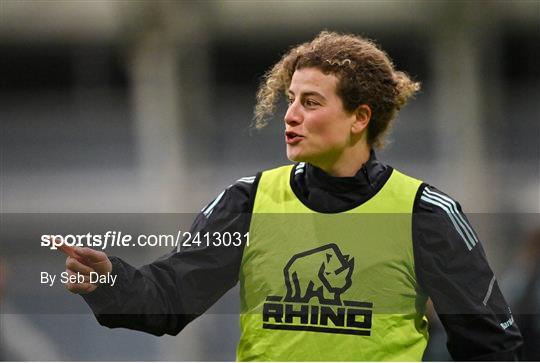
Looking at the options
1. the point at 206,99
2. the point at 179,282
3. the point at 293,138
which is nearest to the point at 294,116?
the point at 293,138

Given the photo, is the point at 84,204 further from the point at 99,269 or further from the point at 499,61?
the point at 499,61

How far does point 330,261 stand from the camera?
1.93 m

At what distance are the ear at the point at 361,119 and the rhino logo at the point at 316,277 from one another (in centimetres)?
28

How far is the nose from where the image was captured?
1926 millimetres

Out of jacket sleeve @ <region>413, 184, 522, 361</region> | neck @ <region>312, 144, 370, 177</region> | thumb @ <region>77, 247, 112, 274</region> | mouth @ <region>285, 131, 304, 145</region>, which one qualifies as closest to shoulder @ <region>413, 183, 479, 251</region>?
jacket sleeve @ <region>413, 184, 522, 361</region>

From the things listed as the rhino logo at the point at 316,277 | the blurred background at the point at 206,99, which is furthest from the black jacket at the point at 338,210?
the blurred background at the point at 206,99

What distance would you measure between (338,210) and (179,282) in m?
0.37

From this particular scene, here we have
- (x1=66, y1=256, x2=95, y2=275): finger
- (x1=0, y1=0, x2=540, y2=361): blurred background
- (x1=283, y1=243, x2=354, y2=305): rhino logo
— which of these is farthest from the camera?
(x1=0, y1=0, x2=540, y2=361): blurred background

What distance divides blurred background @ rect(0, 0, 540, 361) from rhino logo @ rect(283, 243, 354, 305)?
70 cm

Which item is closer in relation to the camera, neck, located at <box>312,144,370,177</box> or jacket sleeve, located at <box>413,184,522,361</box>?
jacket sleeve, located at <box>413,184,522,361</box>

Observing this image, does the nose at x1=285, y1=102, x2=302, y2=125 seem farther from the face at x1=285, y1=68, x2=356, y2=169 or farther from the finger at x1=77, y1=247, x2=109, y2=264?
the finger at x1=77, y1=247, x2=109, y2=264

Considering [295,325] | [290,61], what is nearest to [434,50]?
[290,61]

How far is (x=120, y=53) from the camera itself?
276 cm

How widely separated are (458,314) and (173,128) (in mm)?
1203
